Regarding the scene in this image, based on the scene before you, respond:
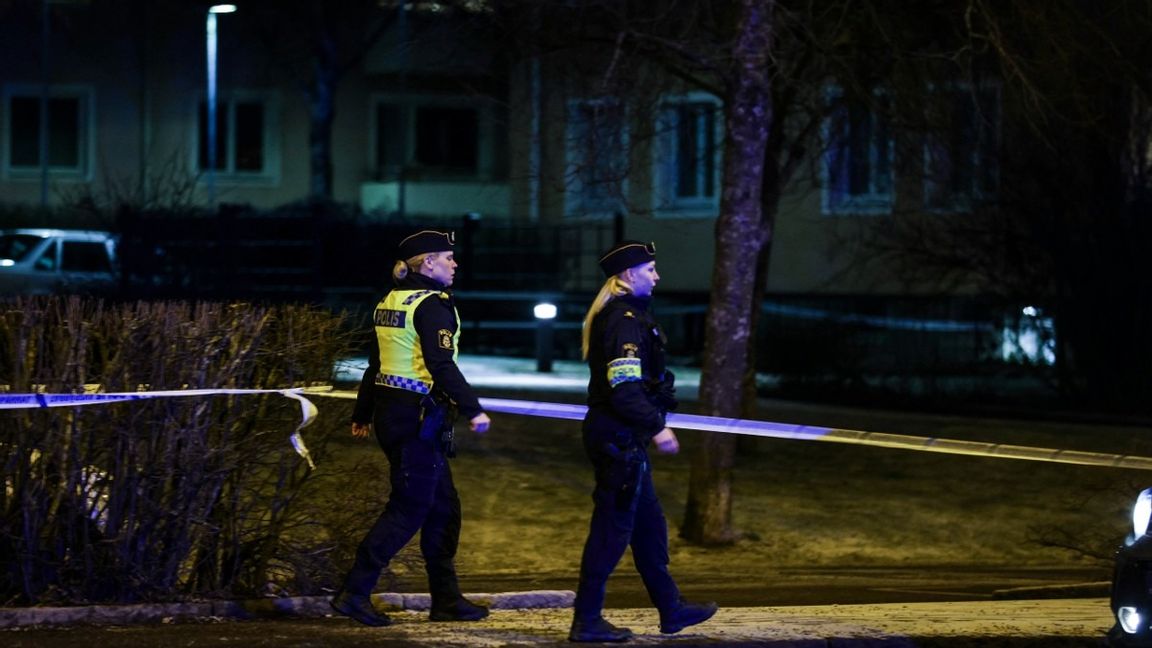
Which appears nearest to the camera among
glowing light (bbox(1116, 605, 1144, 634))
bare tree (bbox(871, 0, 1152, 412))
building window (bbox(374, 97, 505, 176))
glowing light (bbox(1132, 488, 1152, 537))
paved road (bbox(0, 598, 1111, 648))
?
glowing light (bbox(1116, 605, 1144, 634))

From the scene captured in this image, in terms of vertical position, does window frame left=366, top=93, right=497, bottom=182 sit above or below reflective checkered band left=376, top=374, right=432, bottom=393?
above

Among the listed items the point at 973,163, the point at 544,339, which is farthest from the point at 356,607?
the point at 544,339

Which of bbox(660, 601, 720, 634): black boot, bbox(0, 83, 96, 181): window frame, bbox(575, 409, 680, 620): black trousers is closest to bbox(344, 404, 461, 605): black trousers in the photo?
bbox(575, 409, 680, 620): black trousers

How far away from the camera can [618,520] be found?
7027mm

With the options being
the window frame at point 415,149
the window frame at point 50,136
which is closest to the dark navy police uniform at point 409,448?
the window frame at point 415,149

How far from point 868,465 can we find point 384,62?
20.6 m

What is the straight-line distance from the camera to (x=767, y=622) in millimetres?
7668

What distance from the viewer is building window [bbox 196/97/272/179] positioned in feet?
115

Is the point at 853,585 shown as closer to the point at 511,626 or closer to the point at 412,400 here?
the point at 511,626

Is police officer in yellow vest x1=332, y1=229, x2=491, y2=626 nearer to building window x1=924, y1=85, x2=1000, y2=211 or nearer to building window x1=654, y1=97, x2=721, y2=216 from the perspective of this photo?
building window x1=924, y1=85, x2=1000, y2=211

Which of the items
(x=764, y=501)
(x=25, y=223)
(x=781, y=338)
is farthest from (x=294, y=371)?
(x=25, y=223)

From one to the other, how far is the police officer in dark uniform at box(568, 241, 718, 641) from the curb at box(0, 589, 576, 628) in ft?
3.37

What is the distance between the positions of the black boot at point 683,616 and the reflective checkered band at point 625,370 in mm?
1037

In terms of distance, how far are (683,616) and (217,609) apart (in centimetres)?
206
